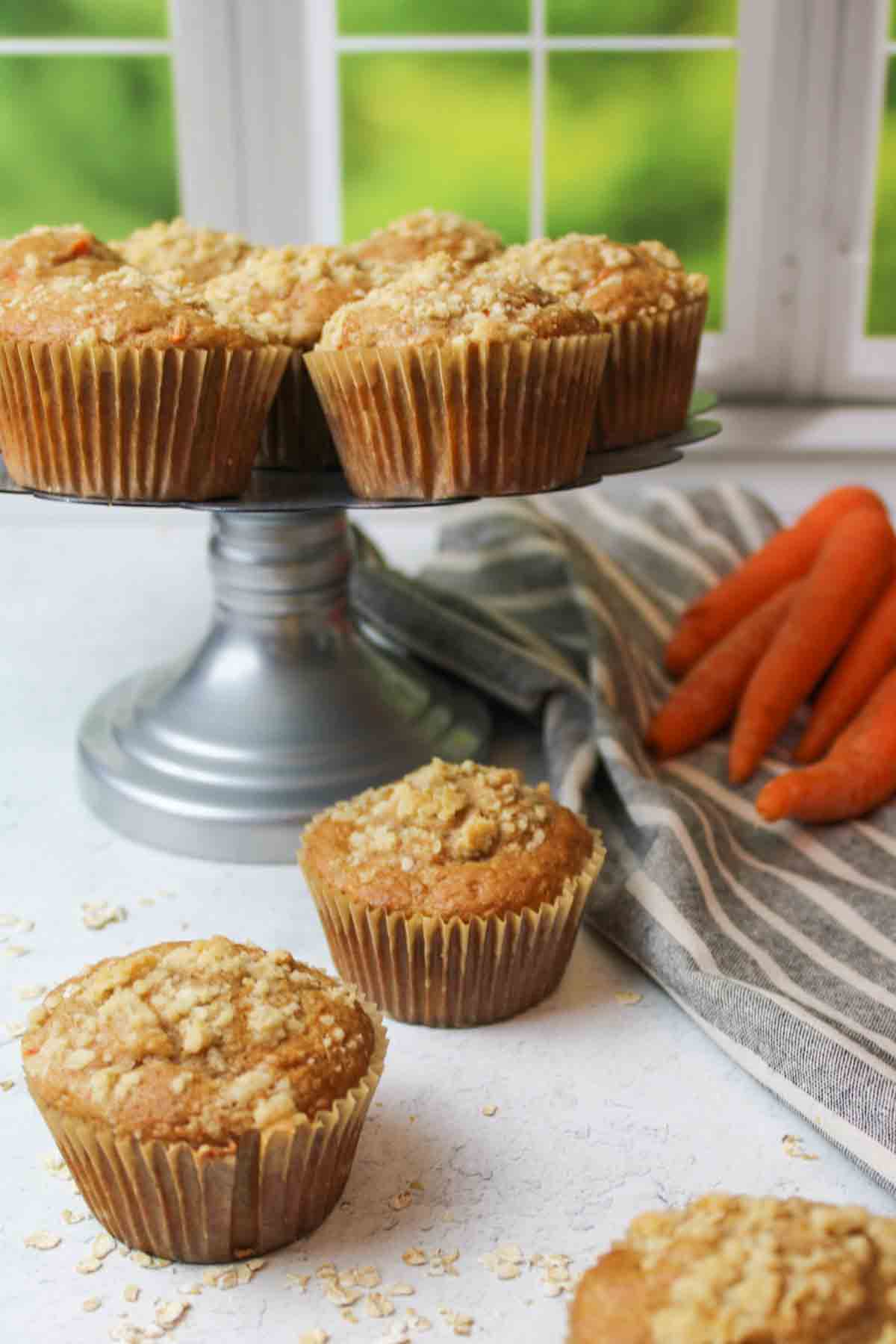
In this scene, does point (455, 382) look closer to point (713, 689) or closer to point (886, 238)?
point (713, 689)

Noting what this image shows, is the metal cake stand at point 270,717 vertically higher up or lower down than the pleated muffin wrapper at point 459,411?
lower down

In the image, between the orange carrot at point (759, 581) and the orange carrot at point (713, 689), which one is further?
the orange carrot at point (759, 581)

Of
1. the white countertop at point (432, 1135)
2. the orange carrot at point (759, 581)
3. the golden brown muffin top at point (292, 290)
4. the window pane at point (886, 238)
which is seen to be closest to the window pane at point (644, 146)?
the window pane at point (886, 238)

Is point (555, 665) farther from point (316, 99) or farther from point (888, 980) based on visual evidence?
point (316, 99)

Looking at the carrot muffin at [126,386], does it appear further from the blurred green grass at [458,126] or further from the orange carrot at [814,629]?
the blurred green grass at [458,126]

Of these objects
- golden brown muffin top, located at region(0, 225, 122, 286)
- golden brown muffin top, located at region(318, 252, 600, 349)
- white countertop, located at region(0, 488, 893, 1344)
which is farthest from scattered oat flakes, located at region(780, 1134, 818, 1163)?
golden brown muffin top, located at region(0, 225, 122, 286)

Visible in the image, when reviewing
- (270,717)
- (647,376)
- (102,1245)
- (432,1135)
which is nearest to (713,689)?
(647,376)

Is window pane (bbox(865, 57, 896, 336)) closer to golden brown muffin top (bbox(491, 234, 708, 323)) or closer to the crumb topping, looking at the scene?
golden brown muffin top (bbox(491, 234, 708, 323))
